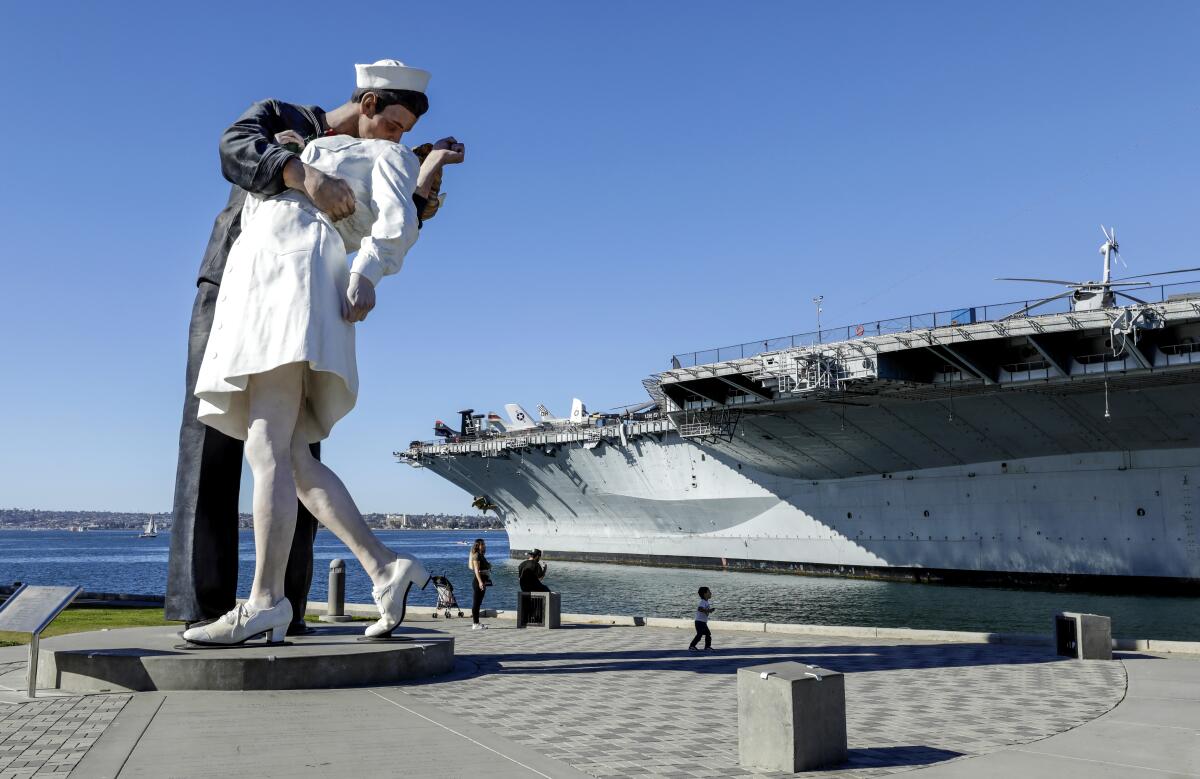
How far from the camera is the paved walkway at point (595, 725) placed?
550 cm

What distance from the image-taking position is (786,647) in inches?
499

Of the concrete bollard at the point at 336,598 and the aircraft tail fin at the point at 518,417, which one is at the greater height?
the aircraft tail fin at the point at 518,417

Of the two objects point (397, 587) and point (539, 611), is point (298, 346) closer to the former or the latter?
point (397, 587)

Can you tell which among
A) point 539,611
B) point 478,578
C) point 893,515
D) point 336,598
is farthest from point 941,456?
point 336,598

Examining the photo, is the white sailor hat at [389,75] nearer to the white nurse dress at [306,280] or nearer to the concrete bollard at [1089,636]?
the white nurse dress at [306,280]

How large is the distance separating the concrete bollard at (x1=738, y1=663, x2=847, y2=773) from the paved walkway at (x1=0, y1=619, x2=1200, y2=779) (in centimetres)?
17

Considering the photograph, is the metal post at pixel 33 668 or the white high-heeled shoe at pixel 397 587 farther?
the white high-heeled shoe at pixel 397 587

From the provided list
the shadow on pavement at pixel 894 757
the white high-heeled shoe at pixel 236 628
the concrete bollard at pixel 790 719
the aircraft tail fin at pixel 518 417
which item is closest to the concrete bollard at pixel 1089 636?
the shadow on pavement at pixel 894 757

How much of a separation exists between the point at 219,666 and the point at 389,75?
5.74 metres

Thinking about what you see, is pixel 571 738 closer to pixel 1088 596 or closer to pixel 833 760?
pixel 833 760

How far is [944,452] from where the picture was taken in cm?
3744

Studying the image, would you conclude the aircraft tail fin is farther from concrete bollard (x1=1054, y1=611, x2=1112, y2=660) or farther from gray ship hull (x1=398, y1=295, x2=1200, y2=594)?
concrete bollard (x1=1054, y1=611, x2=1112, y2=660)

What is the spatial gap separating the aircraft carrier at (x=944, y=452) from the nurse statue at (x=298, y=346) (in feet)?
78.2

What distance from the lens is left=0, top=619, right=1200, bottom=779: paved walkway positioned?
550cm
